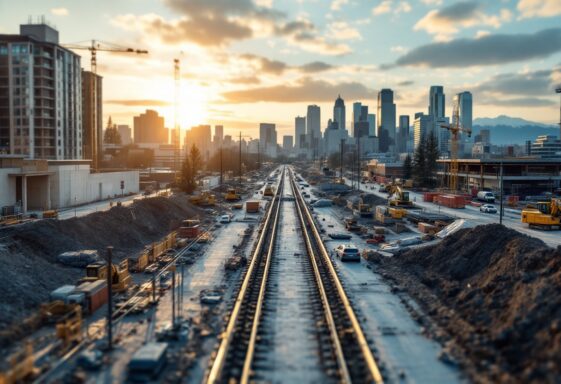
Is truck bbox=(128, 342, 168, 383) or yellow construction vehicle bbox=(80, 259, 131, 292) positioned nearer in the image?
truck bbox=(128, 342, 168, 383)

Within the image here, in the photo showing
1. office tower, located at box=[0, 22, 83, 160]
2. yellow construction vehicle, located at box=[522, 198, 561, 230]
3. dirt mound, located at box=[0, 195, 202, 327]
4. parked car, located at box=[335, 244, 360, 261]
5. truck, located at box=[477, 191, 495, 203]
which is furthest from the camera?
office tower, located at box=[0, 22, 83, 160]

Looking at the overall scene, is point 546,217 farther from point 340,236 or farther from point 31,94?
point 31,94

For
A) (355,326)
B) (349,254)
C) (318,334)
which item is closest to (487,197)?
(349,254)

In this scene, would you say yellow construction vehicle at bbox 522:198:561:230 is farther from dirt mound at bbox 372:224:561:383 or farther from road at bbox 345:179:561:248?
dirt mound at bbox 372:224:561:383

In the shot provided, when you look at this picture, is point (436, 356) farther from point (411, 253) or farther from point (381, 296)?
point (411, 253)

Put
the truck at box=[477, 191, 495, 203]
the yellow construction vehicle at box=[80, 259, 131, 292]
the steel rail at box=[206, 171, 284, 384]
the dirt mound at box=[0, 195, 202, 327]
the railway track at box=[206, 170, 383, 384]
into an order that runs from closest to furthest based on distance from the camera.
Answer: the steel rail at box=[206, 171, 284, 384]
the railway track at box=[206, 170, 383, 384]
the dirt mound at box=[0, 195, 202, 327]
the yellow construction vehicle at box=[80, 259, 131, 292]
the truck at box=[477, 191, 495, 203]

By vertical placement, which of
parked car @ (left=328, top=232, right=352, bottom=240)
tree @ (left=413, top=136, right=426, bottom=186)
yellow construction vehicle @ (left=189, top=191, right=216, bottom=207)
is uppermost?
tree @ (left=413, top=136, right=426, bottom=186)

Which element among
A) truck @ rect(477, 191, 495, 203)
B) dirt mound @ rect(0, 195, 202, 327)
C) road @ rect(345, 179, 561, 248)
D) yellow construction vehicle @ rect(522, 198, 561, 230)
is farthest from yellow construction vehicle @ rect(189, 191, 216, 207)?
truck @ rect(477, 191, 495, 203)
